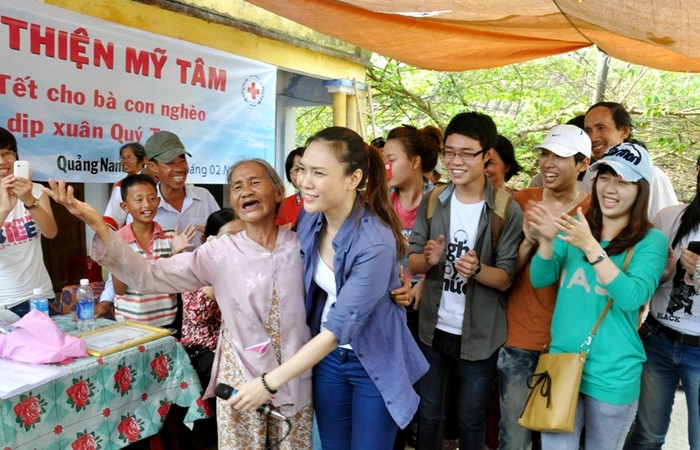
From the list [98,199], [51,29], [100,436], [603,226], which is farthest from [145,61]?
[603,226]

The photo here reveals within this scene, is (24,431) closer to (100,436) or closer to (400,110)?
(100,436)

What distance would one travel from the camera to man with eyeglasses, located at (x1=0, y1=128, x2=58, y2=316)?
9.11 feet

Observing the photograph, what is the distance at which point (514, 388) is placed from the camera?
8.27 feet

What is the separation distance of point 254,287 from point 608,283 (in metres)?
1.35

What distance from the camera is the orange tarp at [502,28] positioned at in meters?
2.21

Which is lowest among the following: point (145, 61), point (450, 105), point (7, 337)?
point (7, 337)

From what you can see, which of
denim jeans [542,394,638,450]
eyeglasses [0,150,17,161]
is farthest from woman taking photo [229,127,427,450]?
eyeglasses [0,150,17,161]

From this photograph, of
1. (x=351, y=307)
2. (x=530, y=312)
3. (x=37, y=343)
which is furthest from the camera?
(x=530, y=312)

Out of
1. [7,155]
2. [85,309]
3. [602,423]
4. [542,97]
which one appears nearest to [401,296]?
[602,423]

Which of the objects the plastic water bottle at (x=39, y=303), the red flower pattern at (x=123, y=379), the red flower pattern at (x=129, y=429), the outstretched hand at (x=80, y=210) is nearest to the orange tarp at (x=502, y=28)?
the outstretched hand at (x=80, y=210)

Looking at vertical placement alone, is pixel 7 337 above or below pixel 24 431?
above

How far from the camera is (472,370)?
2.52 meters

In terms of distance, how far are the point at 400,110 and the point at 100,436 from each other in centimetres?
826

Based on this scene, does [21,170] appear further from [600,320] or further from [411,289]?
[600,320]
